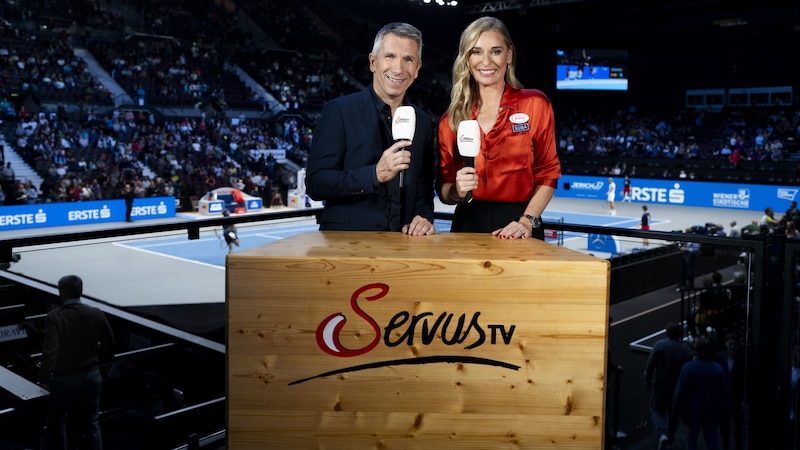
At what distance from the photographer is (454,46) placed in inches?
1837

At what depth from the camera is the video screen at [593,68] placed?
4166cm

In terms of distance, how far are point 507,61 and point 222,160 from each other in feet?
93.5

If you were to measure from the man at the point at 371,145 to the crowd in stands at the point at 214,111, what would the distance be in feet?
69.8

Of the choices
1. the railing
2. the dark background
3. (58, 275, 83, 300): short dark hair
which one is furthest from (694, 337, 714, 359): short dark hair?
the dark background

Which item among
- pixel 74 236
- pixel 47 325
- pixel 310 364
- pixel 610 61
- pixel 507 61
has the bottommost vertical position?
pixel 47 325

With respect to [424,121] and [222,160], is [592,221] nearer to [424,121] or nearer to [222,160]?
[222,160]

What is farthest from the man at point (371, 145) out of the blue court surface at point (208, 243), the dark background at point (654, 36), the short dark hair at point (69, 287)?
the dark background at point (654, 36)

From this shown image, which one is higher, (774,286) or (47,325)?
(774,286)

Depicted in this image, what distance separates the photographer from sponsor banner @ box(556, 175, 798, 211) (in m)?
27.6

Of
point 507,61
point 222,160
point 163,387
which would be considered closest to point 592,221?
point 222,160

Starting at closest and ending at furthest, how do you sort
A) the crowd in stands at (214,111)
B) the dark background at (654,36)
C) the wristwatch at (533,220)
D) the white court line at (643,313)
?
the wristwatch at (533,220) → the white court line at (643,313) → the crowd in stands at (214,111) → the dark background at (654,36)

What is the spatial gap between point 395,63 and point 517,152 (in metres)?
0.67

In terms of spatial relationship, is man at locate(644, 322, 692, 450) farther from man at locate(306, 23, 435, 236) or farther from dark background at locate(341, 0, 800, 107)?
dark background at locate(341, 0, 800, 107)

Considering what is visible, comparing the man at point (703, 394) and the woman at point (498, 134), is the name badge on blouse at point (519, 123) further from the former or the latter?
the man at point (703, 394)
